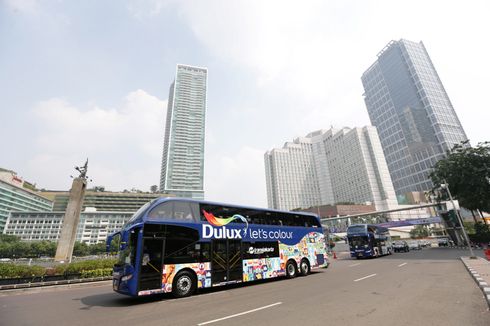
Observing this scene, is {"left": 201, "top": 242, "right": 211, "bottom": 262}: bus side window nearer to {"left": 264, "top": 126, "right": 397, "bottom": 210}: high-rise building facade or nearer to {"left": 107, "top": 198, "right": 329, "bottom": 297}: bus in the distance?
{"left": 107, "top": 198, "right": 329, "bottom": 297}: bus in the distance

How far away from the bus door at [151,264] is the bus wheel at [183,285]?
2.36 feet

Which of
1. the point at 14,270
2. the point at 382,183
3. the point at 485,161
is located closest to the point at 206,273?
the point at 14,270

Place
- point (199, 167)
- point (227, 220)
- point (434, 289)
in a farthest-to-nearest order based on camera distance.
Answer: point (199, 167), point (227, 220), point (434, 289)

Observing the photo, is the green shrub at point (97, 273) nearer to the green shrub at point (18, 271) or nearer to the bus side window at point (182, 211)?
the green shrub at point (18, 271)

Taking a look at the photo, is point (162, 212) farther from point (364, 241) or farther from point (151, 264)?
point (364, 241)

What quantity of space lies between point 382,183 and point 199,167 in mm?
103766

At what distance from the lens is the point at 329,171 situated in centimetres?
14262

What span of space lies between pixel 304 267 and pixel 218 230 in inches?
272

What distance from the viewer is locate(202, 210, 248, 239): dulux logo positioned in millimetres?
10633

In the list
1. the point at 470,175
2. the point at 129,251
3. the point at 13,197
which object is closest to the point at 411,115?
the point at 470,175

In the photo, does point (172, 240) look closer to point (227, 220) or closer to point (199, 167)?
→ point (227, 220)

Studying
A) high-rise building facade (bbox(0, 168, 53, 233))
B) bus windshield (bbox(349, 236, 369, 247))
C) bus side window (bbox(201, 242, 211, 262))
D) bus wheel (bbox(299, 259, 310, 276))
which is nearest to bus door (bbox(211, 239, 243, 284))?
bus side window (bbox(201, 242, 211, 262))

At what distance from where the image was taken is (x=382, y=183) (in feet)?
372

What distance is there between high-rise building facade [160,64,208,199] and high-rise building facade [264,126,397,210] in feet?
150
